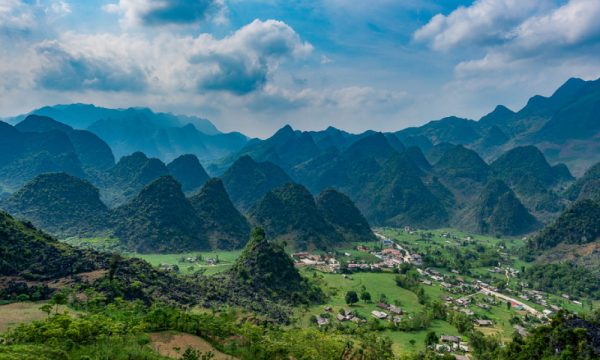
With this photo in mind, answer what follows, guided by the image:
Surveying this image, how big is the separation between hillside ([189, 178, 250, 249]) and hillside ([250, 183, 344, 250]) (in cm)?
860

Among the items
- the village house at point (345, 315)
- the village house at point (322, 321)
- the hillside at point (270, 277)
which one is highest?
the hillside at point (270, 277)

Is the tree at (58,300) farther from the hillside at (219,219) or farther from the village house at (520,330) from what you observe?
the hillside at (219,219)

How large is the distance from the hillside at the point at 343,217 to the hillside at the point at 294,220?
7.50m

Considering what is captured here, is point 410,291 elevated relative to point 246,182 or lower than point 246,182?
lower

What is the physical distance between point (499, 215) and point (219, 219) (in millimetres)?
120583

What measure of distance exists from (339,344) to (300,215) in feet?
293

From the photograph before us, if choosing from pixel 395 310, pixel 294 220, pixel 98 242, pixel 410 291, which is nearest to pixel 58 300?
pixel 395 310

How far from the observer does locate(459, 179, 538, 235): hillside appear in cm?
16275

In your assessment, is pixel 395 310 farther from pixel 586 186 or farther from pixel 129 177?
pixel 586 186

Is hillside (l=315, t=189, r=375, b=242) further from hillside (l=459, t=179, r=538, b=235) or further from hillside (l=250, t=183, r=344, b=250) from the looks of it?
hillside (l=459, t=179, r=538, b=235)

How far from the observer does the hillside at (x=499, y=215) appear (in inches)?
6407

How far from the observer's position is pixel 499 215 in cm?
16612

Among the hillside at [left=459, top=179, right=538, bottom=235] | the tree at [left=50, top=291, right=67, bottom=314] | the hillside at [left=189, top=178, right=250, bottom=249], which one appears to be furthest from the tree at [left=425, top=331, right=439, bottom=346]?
the hillside at [left=459, top=179, right=538, bottom=235]

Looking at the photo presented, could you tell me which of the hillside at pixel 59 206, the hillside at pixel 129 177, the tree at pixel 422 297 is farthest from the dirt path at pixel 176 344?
the hillside at pixel 129 177
